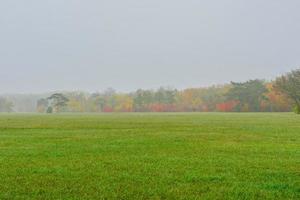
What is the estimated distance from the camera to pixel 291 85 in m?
107

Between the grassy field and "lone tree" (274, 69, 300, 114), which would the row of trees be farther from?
the grassy field

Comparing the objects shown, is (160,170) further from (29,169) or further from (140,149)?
(140,149)

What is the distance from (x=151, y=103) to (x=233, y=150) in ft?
495

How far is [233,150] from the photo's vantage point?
66.5 ft

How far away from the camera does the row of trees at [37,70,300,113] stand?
4984 inches

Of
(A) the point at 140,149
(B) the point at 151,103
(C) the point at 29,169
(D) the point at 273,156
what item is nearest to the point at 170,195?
(C) the point at 29,169

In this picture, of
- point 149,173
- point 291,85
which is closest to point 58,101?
point 291,85

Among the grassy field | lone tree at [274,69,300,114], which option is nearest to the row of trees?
lone tree at [274,69,300,114]

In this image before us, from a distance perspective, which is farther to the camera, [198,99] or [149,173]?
[198,99]

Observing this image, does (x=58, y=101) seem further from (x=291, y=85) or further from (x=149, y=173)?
(x=149, y=173)

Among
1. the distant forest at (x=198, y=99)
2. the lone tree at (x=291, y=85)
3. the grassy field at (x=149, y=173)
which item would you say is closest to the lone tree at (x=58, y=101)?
the distant forest at (x=198, y=99)

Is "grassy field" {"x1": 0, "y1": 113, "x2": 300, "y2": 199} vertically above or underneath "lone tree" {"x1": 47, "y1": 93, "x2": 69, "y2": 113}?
underneath

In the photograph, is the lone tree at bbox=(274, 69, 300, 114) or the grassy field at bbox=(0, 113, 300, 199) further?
the lone tree at bbox=(274, 69, 300, 114)

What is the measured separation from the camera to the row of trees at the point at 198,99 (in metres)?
127
